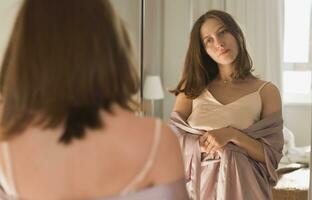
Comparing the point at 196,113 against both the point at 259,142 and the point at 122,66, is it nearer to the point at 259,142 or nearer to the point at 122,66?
the point at 259,142

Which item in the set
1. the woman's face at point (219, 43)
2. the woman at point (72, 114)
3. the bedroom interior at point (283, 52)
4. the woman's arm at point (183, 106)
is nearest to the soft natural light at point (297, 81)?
the bedroom interior at point (283, 52)

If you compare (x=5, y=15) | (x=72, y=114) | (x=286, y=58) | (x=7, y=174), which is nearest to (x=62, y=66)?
(x=72, y=114)

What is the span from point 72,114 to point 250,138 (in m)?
0.58

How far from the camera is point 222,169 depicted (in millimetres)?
1144

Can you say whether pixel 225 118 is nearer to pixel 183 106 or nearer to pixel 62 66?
pixel 183 106

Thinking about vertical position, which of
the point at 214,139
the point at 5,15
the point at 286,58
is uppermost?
the point at 5,15

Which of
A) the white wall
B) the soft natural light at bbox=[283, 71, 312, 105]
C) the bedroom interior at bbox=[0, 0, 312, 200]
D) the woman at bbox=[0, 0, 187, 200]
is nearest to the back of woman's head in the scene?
the woman at bbox=[0, 0, 187, 200]

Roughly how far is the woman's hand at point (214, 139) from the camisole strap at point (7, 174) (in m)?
0.59

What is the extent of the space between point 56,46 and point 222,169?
0.65 meters

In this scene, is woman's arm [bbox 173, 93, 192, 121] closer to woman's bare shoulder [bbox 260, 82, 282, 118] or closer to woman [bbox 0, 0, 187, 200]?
woman's bare shoulder [bbox 260, 82, 282, 118]

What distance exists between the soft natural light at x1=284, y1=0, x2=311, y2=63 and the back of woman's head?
0.63m

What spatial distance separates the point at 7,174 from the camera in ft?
2.22

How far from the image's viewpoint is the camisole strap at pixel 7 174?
67 centimetres

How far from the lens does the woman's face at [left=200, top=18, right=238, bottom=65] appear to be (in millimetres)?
1164
